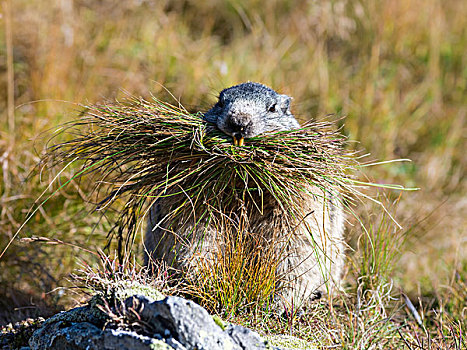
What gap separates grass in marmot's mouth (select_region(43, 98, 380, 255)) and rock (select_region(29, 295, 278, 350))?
793 mm

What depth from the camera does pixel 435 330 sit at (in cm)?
435

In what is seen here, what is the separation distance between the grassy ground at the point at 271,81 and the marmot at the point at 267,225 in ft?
2.77

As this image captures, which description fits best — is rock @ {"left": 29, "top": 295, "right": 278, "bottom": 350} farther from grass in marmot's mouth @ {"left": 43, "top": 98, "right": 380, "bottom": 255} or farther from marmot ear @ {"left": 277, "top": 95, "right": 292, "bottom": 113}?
marmot ear @ {"left": 277, "top": 95, "right": 292, "bottom": 113}

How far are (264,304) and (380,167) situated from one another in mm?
4414

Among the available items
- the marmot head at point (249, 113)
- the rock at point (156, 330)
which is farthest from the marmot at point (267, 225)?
the rock at point (156, 330)

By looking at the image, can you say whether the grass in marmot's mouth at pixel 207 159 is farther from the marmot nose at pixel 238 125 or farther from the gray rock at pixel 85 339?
the gray rock at pixel 85 339

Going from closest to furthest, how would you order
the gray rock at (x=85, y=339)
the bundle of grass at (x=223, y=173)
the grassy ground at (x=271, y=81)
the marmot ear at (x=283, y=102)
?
the gray rock at (x=85, y=339) → the bundle of grass at (x=223, y=173) → the marmot ear at (x=283, y=102) → the grassy ground at (x=271, y=81)

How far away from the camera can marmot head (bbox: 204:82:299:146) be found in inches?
138

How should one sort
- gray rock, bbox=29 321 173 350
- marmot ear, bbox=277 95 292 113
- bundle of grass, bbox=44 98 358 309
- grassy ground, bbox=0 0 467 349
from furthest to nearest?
grassy ground, bbox=0 0 467 349 → marmot ear, bbox=277 95 292 113 → bundle of grass, bbox=44 98 358 309 → gray rock, bbox=29 321 173 350

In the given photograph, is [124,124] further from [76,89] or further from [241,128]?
[76,89]

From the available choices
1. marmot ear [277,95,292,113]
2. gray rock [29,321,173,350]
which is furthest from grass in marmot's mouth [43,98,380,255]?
gray rock [29,321,173,350]

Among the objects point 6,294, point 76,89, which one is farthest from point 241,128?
point 76,89

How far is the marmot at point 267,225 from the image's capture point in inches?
140

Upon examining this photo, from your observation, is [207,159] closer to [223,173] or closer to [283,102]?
[223,173]
